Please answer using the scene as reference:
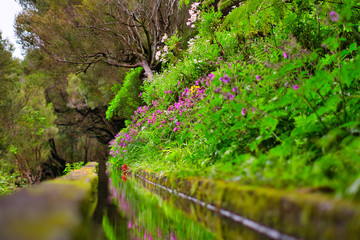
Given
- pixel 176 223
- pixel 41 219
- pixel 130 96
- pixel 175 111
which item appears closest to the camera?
pixel 41 219

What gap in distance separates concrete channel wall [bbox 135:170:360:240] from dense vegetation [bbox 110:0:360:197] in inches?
4.8

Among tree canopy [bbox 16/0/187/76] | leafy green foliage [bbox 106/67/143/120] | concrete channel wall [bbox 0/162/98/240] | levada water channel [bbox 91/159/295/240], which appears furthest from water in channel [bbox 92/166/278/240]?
leafy green foliage [bbox 106/67/143/120]

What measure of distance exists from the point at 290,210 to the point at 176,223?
89cm

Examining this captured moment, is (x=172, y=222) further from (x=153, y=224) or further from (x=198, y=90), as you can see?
(x=198, y=90)

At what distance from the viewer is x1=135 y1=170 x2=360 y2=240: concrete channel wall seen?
948 mm

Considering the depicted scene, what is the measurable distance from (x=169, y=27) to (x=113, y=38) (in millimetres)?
2748

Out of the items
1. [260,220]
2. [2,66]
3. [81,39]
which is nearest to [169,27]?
[81,39]

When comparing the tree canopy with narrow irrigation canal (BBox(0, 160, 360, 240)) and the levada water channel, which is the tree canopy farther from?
narrow irrigation canal (BBox(0, 160, 360, 240))

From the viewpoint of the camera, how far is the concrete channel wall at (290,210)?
948mm

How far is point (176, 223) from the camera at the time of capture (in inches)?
73.5

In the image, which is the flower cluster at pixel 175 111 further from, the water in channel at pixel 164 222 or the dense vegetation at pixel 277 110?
the water in channel at pixel 164 222

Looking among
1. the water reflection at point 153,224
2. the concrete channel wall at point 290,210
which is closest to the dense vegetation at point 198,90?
the concrete channel wall at point 290,210

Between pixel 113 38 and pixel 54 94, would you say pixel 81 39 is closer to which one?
pixel 113 38

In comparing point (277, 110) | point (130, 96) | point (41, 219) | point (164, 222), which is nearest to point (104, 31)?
point (130, 96)
